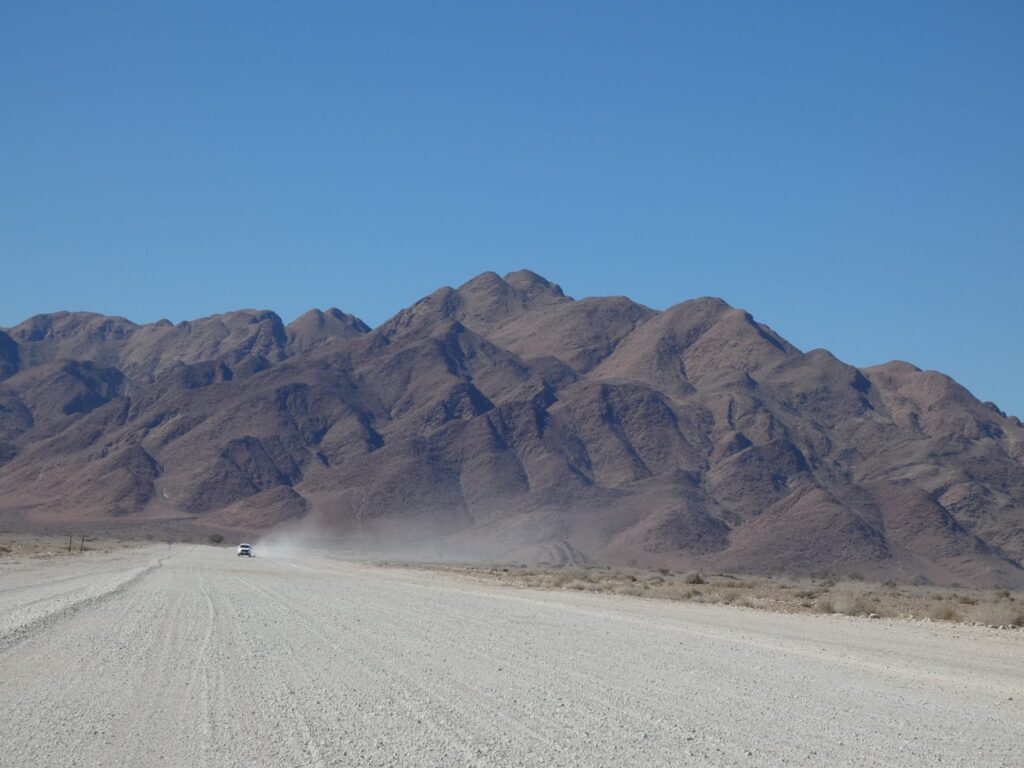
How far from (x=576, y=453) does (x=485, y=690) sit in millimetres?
127029

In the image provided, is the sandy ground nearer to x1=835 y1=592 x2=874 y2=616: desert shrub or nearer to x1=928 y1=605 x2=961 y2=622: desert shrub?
x1=928 y1=605 x2=961 y2=622: desert shrub

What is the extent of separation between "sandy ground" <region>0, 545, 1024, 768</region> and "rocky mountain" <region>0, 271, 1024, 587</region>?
7824 centimetres

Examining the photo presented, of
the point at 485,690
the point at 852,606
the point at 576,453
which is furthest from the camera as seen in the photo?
the point at 576,453

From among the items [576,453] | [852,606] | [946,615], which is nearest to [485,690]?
[946,615]

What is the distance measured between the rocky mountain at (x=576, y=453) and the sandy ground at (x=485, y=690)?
257 feet

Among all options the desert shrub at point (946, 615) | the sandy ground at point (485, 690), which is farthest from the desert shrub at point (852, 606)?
the sandy ground at point (485, 690)

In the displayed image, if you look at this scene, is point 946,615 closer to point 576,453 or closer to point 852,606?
point 852,606

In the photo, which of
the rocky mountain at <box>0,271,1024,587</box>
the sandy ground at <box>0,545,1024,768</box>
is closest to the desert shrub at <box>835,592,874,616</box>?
the sandy ground at <box>0,545,1024,768</box>

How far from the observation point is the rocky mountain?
109 metres

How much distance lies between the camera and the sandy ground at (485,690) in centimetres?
1000

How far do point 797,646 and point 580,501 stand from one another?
104m

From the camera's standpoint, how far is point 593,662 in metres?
16.8

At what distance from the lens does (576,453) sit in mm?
140125

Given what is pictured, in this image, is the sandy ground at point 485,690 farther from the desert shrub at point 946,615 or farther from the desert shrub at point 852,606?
the desert shrub at point 852,606
